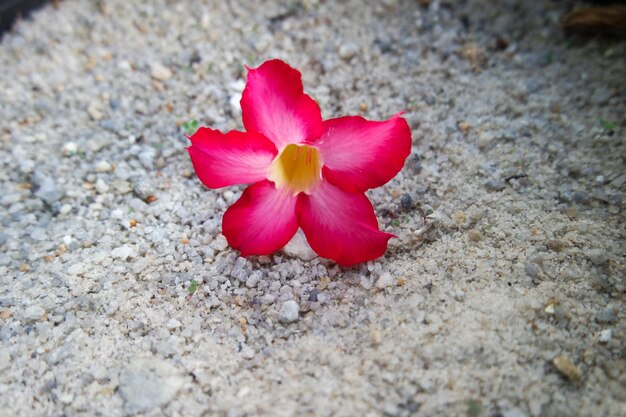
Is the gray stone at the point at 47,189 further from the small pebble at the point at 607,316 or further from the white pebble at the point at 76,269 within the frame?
the small pebble at the point at 607,316

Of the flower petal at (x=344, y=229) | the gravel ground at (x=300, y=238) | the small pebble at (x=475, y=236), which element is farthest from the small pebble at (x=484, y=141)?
the flower petal at (x=344, y=229)

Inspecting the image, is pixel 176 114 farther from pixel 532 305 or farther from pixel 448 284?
pixel 532 305

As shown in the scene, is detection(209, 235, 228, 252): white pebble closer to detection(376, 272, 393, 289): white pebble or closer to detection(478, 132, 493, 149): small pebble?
detection(376, 272, 393, 289): white pebble

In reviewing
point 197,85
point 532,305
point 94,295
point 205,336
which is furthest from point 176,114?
point 532,305

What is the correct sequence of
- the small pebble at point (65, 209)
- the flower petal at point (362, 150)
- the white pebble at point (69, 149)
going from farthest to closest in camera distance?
the white pebble at point (69, 149)
the small pebble at point (65, 209)
the flower petal at point (362, 150)

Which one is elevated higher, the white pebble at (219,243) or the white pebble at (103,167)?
the white pebble at (103,167)

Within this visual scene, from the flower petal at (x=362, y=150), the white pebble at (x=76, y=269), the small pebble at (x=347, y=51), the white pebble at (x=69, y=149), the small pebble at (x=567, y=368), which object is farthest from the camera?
the small pebble at (x=347, y=51)

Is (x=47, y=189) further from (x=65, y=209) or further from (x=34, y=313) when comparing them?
(x=34, y=313)
